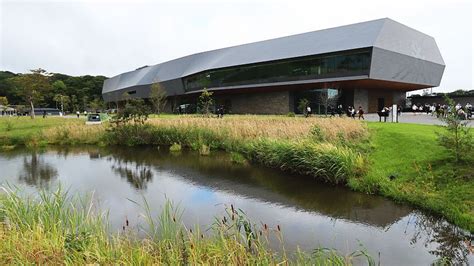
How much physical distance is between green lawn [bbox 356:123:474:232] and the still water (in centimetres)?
30

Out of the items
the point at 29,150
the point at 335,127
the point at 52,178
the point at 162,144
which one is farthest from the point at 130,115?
the point at 335,127

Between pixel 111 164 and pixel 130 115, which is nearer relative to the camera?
pixel 111 164

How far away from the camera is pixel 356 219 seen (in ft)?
22.5

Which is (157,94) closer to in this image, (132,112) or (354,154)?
(132,112)

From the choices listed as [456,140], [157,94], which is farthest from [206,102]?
[456,140]

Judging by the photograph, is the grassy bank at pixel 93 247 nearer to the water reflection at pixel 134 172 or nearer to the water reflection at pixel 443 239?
the water reflection at pixel 443 239

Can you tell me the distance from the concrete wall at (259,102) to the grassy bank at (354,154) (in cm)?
2364

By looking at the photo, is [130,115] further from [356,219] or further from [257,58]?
[257,58]

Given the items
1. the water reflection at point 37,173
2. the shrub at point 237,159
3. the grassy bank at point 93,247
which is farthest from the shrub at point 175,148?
the grassy bank at point 93,247

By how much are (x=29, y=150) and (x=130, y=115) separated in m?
5.40

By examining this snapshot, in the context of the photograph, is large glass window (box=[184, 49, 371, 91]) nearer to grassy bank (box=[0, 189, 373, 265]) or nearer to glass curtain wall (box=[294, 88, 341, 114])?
glass curtain wall (box=[294, 88, 341, 114])

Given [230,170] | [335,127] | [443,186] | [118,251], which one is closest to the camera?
[118,251]

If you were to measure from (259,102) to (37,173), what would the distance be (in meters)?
34.4

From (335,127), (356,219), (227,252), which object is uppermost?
(335,127)
